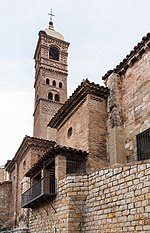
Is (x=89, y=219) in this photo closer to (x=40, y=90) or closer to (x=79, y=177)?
(x=79, y=177)

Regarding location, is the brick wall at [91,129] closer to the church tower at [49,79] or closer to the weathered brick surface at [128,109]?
the weathered brick surface at [128,109]

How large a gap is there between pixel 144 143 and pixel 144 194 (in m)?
4.51

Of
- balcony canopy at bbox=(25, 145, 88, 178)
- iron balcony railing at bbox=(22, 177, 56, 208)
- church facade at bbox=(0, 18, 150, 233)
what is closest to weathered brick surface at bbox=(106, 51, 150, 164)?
church facade at bbox=(0, 18, 150, 233)

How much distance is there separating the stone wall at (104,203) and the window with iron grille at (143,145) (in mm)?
2637

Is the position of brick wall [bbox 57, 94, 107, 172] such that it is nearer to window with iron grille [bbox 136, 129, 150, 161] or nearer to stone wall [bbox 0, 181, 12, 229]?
window with iron grille [bbox 136, 129, 150, 161]

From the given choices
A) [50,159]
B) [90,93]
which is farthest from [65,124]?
[50,159]

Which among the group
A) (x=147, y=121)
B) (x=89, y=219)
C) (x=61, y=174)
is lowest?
(x=89, y=219)

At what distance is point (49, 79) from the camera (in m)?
→ 35.5

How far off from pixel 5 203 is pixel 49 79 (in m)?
14.7

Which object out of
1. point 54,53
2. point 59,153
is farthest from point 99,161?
point 54,53

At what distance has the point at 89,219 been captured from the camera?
405 inches

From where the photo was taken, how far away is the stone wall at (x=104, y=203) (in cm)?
830

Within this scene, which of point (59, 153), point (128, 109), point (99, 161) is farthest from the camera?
point (128, 109)

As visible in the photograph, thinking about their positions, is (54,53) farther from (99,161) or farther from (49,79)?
(99,161)
